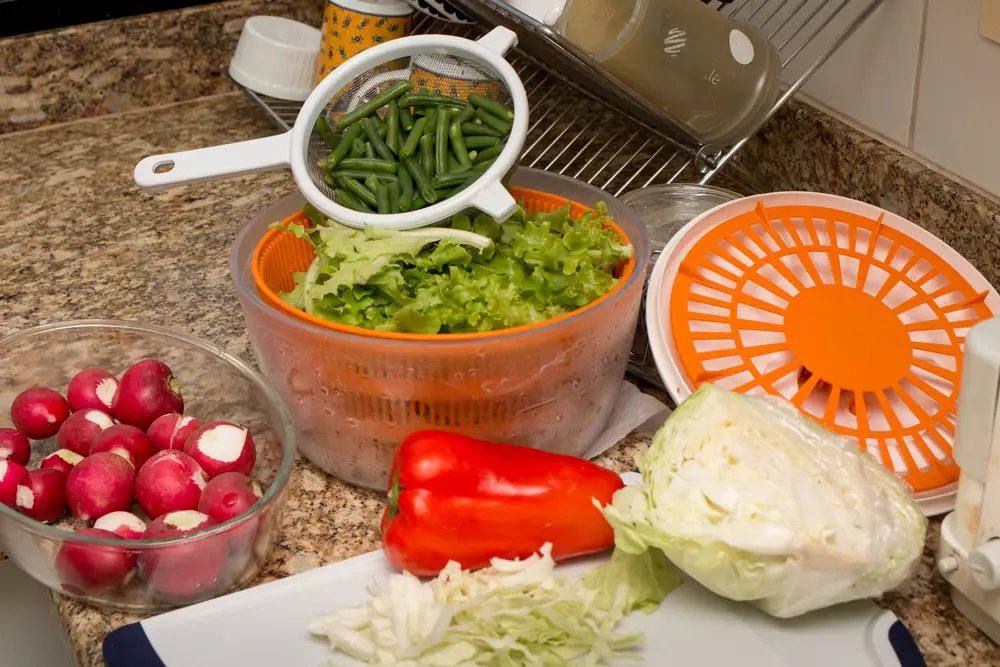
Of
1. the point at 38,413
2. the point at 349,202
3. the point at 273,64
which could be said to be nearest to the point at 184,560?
the point at 38,413

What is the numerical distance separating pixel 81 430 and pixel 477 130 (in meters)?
0.45

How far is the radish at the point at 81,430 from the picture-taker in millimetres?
854

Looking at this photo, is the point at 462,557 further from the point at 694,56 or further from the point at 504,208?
the point at 694,56

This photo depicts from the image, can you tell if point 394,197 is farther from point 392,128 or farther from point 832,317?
point 832,317

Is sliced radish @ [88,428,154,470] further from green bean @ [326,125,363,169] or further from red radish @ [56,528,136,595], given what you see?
green bean @ [326,125,363,169]

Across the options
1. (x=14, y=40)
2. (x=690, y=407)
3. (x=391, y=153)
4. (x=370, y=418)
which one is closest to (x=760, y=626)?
(x=690, y=407)

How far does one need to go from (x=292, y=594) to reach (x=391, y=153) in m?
0.43

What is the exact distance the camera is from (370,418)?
0.81m

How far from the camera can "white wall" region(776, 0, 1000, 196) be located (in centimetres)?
99

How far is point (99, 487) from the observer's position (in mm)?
781

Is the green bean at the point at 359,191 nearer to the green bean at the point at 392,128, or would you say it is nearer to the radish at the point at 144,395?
the green bean at the point at 392,128

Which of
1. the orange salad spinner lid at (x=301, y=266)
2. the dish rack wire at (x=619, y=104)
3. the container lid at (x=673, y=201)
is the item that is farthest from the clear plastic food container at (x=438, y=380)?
the dish rack wire at (x=619, y=104)

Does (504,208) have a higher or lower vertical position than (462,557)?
higher

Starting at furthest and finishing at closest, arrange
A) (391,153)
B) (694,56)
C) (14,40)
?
(14,40) → (694,56) → (391,153)
